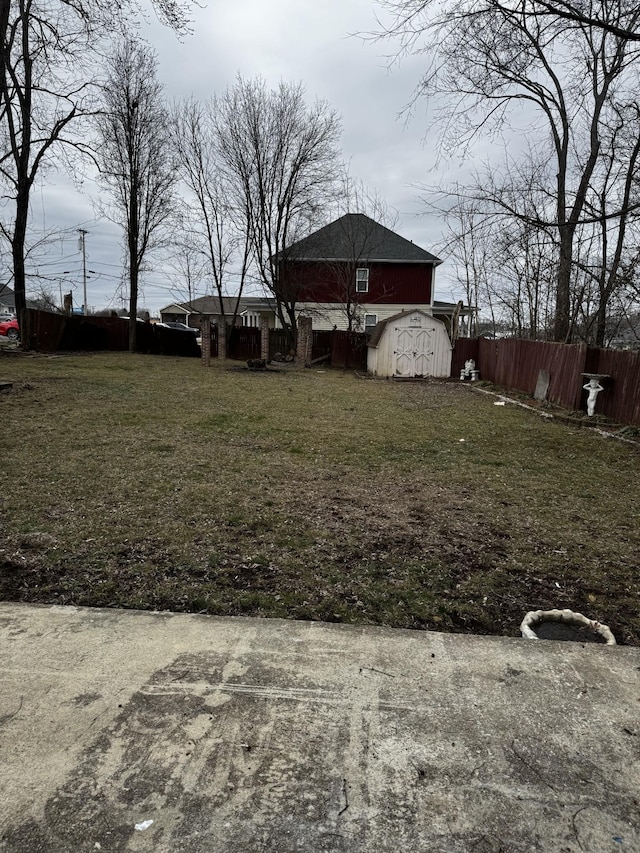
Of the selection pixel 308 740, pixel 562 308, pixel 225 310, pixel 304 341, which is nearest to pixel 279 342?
pixel 304 341

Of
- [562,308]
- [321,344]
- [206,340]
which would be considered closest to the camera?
[562,308]

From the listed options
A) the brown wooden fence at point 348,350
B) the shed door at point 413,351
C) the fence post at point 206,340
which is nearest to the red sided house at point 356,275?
the brown wooden fence at point 348,350

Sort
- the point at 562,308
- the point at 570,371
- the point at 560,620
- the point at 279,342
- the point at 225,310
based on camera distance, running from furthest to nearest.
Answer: the point at 225,310 → the point at 279,342 → the point at 562,308 → the point at 570,371 → the point at 560,620

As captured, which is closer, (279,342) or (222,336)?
(222,336)

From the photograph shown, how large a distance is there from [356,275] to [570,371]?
1436cm

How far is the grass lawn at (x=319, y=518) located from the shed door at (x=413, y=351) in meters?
9.08

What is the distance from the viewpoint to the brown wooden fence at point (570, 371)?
8.01 meters

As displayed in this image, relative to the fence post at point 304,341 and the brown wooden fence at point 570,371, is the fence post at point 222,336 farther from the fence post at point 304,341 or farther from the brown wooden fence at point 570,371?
the brown wooden fence at point 570,371

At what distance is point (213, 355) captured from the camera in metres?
22.5

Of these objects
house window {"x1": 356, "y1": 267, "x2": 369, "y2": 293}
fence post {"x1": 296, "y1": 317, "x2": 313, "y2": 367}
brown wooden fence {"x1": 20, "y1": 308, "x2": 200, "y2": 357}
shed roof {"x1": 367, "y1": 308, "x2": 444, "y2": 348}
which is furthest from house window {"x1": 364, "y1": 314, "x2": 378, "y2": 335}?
brown wooden fence {"x1": 20, "y1": 308, "x2": 200, "y2": 357}

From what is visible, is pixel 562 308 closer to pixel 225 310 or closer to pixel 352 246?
pixel 352 246

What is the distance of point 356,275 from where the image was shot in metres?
22.4

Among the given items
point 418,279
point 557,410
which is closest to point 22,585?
point 557,410

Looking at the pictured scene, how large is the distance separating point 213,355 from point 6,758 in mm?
21847
